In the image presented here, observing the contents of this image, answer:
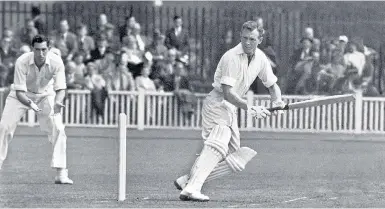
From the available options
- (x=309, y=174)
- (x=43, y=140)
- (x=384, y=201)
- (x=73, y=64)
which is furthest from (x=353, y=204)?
(x=73, y=64)

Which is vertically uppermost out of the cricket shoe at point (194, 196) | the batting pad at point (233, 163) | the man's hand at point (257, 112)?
the man's hand at point (257, 112)

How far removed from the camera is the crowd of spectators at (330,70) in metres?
26.6

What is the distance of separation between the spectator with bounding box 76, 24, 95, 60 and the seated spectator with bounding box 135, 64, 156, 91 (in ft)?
4.36

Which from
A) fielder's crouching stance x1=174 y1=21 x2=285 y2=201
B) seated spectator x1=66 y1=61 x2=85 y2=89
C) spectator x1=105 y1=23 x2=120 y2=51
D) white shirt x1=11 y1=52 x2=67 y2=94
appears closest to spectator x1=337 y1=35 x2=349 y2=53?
spectator x1=105 y1=23 x2=120 y2=51

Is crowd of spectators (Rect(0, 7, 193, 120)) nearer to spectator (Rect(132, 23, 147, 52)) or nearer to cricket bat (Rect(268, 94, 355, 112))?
spectator (Rect(132, 23, 147, 52))

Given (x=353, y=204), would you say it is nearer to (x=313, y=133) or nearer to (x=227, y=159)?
(x=227, y=159)

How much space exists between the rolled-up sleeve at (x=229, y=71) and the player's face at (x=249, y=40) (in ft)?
0.52

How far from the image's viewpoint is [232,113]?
12.9 m

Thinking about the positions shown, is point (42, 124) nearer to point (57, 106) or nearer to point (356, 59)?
point (57, 106)

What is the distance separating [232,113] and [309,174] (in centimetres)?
390

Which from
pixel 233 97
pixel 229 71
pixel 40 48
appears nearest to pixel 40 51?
pixel 40 48

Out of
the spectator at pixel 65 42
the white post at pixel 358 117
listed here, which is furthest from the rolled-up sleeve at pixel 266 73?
the spectator at pixel 65 42

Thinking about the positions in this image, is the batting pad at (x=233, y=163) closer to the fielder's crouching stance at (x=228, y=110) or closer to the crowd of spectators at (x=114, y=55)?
the fielder's crouching stance at (x=228, y=110)

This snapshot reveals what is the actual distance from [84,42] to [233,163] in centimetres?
1528
